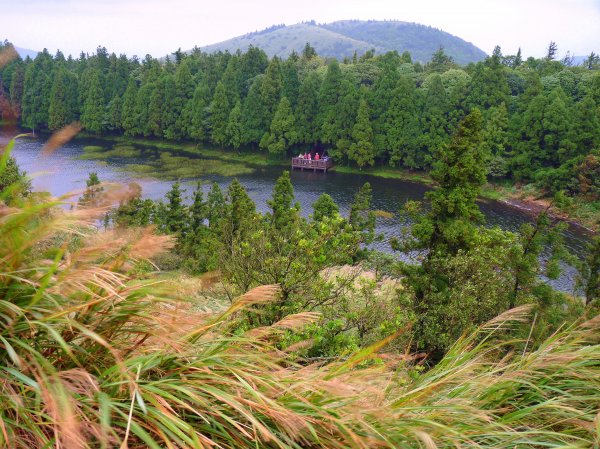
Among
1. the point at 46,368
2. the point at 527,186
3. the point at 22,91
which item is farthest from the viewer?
the point at 22,91

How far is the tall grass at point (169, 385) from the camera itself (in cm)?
159

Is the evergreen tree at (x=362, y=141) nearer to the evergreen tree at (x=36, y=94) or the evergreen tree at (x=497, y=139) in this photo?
the evergreen tree at (x=497, y=139)

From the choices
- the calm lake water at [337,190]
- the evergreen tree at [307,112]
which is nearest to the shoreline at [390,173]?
the calm lake water at [337,190]

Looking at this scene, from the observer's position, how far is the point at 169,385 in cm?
173

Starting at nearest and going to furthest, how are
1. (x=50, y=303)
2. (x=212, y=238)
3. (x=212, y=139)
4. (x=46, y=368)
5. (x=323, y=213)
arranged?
1. (x=46, y=368)
2. (x=50, y=303)
3. (x=212, y=238)
4. (x=323, y=213)
5. (x=212, y=139)

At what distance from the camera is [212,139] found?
1810 inches

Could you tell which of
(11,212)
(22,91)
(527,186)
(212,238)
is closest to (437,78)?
(527,186)

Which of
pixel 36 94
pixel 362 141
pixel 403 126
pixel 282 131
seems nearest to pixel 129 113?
pixel 36 94

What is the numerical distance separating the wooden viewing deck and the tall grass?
3709 centimetres

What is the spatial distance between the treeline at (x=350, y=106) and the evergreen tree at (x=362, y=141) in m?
0.08

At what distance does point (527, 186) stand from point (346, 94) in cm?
1619

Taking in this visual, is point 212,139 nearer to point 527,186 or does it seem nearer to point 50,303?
point 527,186

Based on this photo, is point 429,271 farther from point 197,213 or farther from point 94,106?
point 94,106

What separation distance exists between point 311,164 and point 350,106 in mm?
5818
